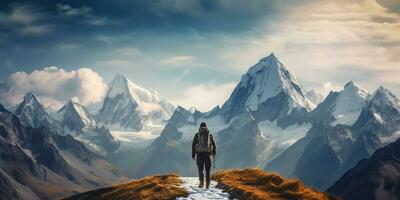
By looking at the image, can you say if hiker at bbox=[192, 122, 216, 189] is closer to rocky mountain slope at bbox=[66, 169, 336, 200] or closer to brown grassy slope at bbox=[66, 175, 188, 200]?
rocky mountain slope at bbox=[66, 169, 336, 200]

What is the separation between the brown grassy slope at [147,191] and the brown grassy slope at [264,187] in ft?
14.8

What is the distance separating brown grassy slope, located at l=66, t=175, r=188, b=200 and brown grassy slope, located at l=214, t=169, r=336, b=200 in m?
4.51

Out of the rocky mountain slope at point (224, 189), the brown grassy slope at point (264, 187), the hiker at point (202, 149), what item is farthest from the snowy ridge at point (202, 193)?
the hiker at point (202, 149)

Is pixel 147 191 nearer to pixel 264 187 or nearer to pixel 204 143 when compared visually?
pixel 204 143

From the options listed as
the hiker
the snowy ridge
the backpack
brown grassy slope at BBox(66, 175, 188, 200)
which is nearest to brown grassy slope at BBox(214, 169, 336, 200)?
the snowy ridge

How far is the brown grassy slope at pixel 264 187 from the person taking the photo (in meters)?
51.2

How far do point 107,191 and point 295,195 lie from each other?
21.4 metres

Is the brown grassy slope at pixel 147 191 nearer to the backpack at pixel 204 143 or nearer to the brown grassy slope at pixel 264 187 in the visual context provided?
the backpack at pixel 204 143

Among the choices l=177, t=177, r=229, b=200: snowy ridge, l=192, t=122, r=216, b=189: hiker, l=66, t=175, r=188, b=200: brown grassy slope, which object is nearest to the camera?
l=177, t=177, r=229, b=200: snowy ridge

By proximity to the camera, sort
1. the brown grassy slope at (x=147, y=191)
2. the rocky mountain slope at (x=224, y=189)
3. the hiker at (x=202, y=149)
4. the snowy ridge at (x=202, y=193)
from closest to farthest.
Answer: the snowy ridge at (x=202, y=193), the rocky mountain slope at (x=224, y=189), the brown grassy slope at (x=147, y=191), the hiker at (x=202, y=149)

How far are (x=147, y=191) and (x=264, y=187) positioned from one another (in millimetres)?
10611

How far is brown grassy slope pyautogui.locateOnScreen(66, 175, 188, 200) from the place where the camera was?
2050 inches

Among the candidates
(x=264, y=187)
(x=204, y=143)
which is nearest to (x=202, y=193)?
(x=204, y=143)

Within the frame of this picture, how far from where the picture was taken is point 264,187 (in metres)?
55.5
